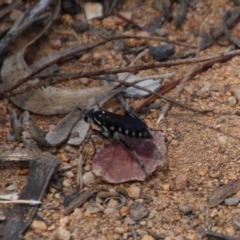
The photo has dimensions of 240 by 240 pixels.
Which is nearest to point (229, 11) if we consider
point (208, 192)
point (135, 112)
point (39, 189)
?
point (135, 112)

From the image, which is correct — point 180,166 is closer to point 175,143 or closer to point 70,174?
point 175,143

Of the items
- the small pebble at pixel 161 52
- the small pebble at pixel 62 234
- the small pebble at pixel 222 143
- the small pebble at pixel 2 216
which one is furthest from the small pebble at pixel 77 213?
the small pebble at pixel 161 52

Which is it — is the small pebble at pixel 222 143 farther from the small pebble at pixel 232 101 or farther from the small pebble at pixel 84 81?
the small pebble at pixel 84 81

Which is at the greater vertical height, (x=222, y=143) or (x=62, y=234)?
(x=62, y=234)

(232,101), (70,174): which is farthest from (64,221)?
(232,101)

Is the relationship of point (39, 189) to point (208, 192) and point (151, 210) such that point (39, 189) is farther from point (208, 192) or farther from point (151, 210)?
point (208, 192)

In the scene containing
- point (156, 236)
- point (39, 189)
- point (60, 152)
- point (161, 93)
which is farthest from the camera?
point (161, 93)

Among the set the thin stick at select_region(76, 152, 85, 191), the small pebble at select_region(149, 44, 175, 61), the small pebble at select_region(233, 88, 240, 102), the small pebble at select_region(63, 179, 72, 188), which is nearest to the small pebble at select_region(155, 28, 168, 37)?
the small pebble at select_region(149, 44, 175, 61)
